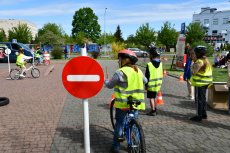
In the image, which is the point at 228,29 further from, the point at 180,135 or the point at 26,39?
the point at 180,135

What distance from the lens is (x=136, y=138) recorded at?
Result: 4.00 m

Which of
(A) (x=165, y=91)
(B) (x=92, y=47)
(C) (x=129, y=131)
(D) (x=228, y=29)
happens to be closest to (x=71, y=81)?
(C) (x=129, y=131)

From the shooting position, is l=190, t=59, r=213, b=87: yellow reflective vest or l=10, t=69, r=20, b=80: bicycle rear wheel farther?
l=10, t=69, r=20, b=80: bicycle rear wheel

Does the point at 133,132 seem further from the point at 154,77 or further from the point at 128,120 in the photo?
the point at 154,77

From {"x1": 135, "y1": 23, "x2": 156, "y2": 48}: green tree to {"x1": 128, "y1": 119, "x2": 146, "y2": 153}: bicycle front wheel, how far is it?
61.2 m

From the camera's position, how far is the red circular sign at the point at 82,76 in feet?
10.4

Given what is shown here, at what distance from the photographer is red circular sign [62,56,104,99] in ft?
10.4

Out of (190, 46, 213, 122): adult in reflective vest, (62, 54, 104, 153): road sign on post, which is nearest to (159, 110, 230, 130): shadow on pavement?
(190, 46, 213, 122): adult in reflective vest

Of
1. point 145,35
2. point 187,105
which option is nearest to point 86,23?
point 145,35

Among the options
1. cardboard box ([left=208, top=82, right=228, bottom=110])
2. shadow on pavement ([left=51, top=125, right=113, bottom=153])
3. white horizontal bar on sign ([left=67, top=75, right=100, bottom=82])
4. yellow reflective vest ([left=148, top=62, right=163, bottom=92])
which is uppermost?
white horizontal bar on sign ([left=67, top=75, right=100, bottom=82])

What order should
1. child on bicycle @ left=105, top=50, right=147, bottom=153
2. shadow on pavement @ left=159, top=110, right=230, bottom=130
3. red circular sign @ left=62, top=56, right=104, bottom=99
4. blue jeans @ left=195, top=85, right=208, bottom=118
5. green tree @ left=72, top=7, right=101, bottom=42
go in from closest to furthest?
red circular sign @ left=62, top=56, right=104, bottom=99 < child on bicycle @ left=105, top=50, right=147, bottom=153 < shadow on pavement @ left=159, top=110, right=230, bottom=130 < blue jeans @ left=195, top=85, right=208, bottom=118 < green tree @ left=72, top=7, right=101, bottom=42

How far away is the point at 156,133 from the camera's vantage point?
5.64 meters

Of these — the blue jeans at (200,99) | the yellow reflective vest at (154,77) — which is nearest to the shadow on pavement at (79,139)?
the yellow reflective vest at (154,77)

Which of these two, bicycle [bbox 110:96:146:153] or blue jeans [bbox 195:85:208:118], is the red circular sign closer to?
bicycle [bbox 110:96:146:153]
